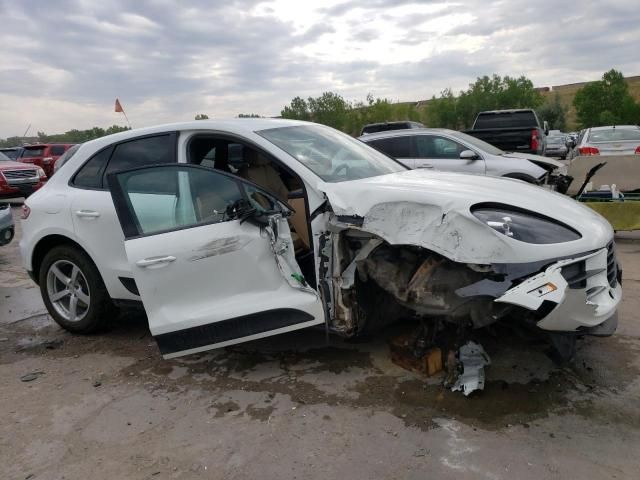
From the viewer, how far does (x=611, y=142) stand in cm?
962

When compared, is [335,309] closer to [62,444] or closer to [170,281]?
[170,281]

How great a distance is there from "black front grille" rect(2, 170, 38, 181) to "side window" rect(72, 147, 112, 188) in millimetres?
12473

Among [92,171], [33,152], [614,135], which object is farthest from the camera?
[33,152]

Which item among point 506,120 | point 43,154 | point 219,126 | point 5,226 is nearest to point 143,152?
point 219,126

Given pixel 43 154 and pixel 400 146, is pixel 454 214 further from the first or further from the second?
pixel 43 154

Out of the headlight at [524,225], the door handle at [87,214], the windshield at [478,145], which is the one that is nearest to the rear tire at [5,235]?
the door handle at [87,214]

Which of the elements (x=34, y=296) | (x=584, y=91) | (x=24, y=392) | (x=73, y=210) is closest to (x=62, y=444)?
(x=24, y=392)

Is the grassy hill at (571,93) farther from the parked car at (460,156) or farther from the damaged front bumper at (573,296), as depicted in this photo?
the damaged front bumper at (573,296)

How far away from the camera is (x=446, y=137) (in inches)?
366

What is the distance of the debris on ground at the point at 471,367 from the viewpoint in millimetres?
3203

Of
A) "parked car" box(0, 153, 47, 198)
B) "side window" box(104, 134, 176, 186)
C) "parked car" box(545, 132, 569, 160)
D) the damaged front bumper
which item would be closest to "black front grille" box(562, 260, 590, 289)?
the damaged front bumper

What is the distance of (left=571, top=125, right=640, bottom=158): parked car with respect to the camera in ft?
30.5

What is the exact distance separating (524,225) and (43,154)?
2224 cm

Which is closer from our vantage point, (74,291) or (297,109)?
(74,291)
